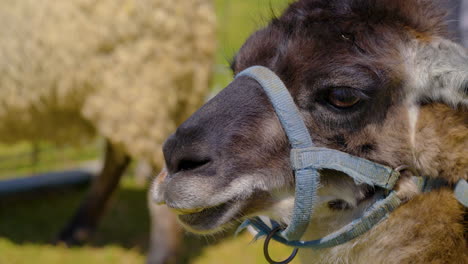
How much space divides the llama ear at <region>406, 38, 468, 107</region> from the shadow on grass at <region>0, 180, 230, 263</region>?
313 centimetres

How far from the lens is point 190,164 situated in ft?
6.32

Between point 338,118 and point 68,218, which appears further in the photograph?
point 68,218

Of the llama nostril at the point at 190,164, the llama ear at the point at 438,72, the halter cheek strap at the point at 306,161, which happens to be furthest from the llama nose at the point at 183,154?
the llama ear at the point at 438,72

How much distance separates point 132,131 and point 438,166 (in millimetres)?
2615

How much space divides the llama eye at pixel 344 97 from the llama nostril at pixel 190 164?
48 cm

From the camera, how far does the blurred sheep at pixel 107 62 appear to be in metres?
3.93

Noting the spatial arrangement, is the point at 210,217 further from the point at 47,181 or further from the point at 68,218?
the point at 47,181

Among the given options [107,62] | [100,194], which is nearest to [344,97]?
[107,62]

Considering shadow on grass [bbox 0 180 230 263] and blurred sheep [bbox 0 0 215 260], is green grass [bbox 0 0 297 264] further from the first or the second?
blurred sheep [bbox 0 0 215 260]

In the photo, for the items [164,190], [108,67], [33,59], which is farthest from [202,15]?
[164,190]

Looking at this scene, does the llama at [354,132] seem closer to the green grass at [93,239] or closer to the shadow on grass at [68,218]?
the green grass at [93,239]

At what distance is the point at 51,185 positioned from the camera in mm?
6090

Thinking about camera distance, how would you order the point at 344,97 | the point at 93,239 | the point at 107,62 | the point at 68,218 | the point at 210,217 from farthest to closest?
the point at 68,218 < the point at 93,239 < the point at 107,62 < the point at 210,217 < the point at 344,97

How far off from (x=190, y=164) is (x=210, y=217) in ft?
0.72
